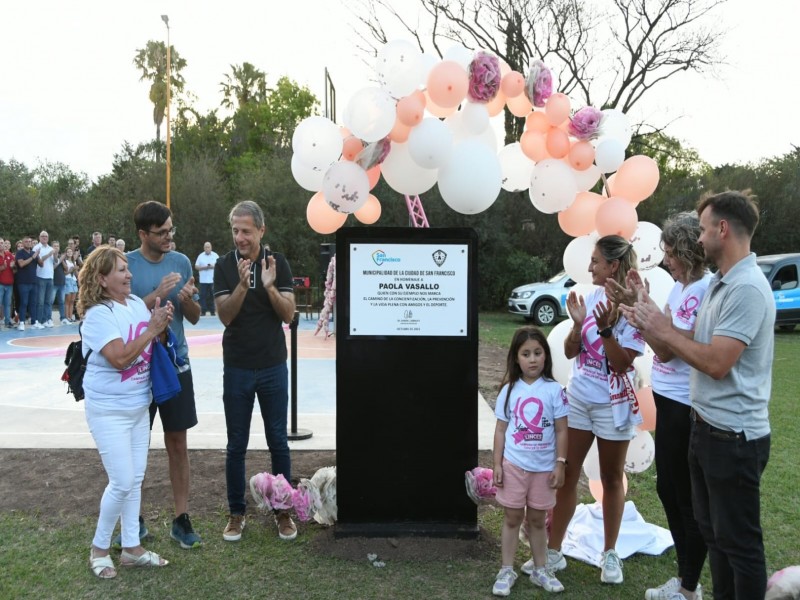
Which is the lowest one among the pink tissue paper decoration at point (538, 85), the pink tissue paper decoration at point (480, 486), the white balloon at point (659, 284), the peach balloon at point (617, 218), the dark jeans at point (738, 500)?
the pink tissue paper decoration at point (480, 486)

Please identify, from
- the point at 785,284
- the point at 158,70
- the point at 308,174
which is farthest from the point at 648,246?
the point at 158,70

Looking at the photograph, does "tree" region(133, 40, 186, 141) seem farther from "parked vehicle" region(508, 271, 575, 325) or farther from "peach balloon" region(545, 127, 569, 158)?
"peach balloon" region(545, 127, 569, 158)

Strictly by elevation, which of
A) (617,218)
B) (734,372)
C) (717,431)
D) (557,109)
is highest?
(557,109)

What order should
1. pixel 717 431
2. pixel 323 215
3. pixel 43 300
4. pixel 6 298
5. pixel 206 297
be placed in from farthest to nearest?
pixel 206 297, pixel 43 300, pixel 6 298, pixel 323 215, pixel 717 431

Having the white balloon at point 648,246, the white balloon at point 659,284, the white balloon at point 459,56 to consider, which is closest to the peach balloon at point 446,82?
the white balloon at point 459,56

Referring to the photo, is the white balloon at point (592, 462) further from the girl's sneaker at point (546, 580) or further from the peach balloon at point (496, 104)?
the peach balloon at point (496, 104)

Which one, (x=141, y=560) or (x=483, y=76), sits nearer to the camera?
(x=141, y=560)

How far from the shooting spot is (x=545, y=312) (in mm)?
17391

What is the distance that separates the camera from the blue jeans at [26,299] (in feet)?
50.0

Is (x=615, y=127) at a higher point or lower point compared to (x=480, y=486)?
higher

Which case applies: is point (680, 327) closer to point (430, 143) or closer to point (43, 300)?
point (430, 143)

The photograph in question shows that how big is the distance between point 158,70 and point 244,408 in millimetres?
47908

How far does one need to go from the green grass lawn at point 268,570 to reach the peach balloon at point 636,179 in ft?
6.82

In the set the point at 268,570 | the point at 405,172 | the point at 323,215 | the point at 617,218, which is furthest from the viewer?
the point at 323,215
